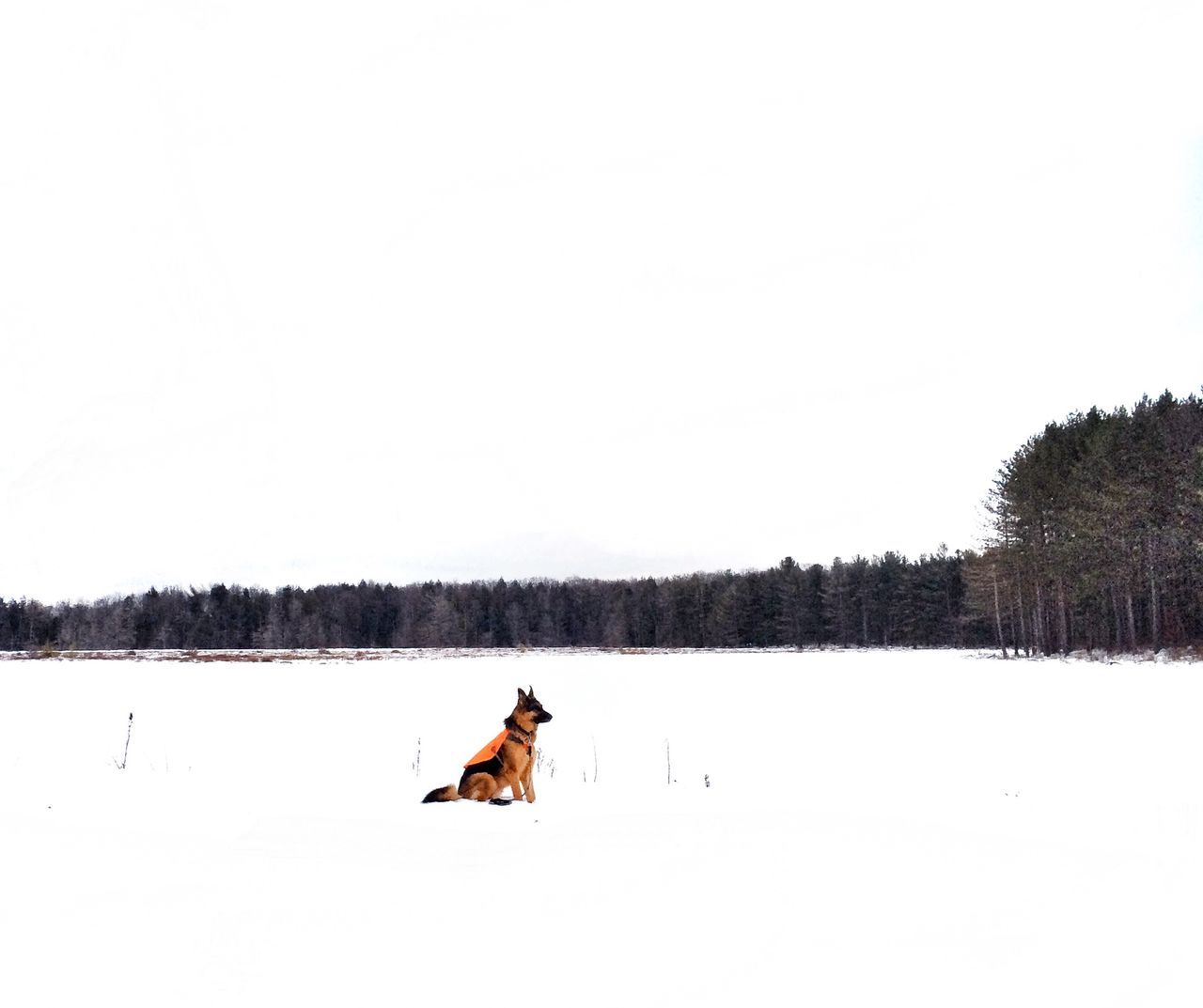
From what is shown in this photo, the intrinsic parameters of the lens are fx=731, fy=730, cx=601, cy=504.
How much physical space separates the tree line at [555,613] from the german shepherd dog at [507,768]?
3322 inches

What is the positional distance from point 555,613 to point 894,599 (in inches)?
1913

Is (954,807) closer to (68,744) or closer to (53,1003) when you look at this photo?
(53,1003)

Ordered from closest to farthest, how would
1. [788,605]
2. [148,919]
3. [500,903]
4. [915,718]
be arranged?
1. [148,919]
2. [500,903]
3. [915,718]
4. [788,605]

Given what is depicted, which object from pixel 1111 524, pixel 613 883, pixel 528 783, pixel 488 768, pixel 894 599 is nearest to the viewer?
pixel 613 883

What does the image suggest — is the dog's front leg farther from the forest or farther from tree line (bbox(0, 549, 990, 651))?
tree line (bbox(0, 549, 990, 651))

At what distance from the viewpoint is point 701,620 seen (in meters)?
96.2

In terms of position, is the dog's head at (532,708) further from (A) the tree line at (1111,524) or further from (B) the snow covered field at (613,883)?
(A) the tree line at (1111,524)

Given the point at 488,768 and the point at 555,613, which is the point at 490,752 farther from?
the point at 555,613

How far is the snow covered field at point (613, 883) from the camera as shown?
2.77 metres

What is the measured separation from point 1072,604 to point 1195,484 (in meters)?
15.2

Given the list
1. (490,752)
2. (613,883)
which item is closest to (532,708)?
(490,752)

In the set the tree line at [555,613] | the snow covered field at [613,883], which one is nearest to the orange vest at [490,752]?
the snow covered field at [613,883]

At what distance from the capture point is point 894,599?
3364 inches

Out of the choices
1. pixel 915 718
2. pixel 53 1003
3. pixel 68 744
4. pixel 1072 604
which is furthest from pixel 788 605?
pixel 53 1003
